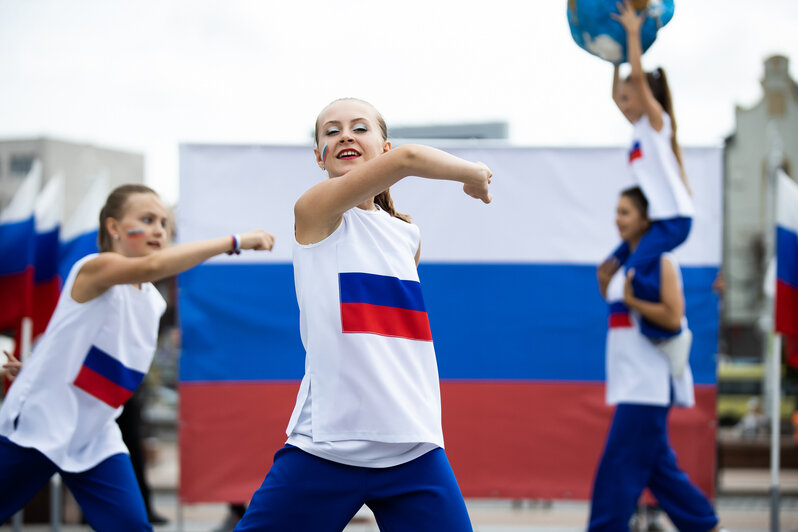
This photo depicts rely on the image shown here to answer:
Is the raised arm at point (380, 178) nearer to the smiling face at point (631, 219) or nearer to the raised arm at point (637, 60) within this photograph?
the raised arm at point (637, 60)

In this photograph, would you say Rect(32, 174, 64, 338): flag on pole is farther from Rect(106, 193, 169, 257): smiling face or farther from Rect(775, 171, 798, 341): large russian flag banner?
Rect(775, 171, 798, 341): large russian flag banner

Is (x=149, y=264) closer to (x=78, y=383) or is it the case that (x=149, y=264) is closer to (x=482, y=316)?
(x=78, y=383)

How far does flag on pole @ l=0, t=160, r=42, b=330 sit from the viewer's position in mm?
5410

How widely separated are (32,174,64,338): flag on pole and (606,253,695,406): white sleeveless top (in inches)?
151

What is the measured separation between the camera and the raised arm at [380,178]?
210cm

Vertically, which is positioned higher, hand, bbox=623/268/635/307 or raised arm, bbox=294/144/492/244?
raised arm, bbox=294/144/492/244

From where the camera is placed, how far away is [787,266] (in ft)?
18.2

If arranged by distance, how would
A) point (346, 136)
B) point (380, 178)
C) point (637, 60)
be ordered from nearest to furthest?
point (380, 178)
point (346, 136)
point (637, 60)

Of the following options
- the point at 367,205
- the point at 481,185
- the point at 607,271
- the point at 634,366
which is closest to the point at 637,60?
the point at 607,271

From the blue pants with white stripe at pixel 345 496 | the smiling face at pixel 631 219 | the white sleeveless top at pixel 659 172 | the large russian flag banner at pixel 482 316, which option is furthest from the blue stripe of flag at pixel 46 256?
the blue pants with white stripe at pixel 345 496

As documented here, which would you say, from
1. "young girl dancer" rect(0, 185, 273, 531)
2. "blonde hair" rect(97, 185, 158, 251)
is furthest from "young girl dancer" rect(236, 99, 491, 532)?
"blonde hair" rect(97, 185, 158, 251)

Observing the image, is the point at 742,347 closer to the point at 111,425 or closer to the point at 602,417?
the point at 602,417

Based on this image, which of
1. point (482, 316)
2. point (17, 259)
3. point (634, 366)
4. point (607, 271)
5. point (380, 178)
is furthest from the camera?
point (482, 316)

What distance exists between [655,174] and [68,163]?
44807 mm
